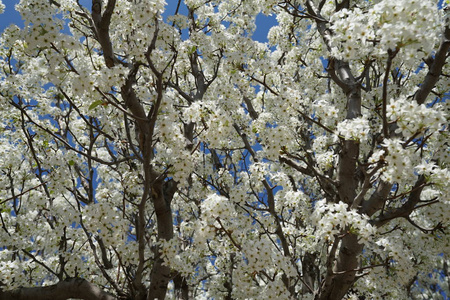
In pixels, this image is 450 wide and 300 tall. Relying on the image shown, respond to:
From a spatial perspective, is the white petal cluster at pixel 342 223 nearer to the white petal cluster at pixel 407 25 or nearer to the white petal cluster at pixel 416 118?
the white petal cluster at pixel 416 118

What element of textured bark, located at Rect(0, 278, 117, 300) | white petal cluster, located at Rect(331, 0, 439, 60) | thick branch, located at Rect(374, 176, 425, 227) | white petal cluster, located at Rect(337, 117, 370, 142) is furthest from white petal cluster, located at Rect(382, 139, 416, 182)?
textured bark, located at Rect(0, 278, 117, 300)

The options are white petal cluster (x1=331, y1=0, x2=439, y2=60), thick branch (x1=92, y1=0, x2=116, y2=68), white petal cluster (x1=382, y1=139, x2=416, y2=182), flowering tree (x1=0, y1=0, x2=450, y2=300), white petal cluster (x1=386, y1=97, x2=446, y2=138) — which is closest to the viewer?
white petal cluster (x1=331, y1=0, x2=439, y2=60)

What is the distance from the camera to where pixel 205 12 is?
925 cm

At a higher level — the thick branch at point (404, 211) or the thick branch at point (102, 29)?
the thick branch at point (102, 29)

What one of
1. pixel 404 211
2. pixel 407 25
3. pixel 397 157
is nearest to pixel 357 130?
pixel 397 157

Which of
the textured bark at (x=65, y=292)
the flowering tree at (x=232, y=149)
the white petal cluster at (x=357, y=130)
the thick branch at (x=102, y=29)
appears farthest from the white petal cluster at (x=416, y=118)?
the textured bark at (x=65, y=292)

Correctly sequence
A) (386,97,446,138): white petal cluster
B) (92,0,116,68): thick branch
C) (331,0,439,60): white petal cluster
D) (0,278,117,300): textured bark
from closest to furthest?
(331,0,439,60): white petal cluster < (386,97,446,138): white petal cluster < (92,0,116,68): thick branch < (0,278,117,300): textured bark

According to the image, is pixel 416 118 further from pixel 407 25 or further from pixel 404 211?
pixel 404 211

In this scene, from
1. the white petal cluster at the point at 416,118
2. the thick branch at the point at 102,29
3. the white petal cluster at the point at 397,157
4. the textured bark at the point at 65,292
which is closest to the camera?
the white petal cluster at the point at 416,118

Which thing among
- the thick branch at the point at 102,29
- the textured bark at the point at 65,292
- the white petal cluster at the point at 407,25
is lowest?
the textured bark at the point at 65,292

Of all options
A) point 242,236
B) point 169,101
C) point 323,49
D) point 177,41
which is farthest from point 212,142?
point 323,49

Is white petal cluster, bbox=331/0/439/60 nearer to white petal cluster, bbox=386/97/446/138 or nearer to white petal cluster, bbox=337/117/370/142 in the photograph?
white petal cluster, bbox=386/97/446/138

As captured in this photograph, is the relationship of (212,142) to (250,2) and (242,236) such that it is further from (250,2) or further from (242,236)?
(250,2)

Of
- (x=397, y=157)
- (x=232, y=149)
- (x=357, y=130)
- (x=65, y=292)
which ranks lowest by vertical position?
(x=65, y=292)
